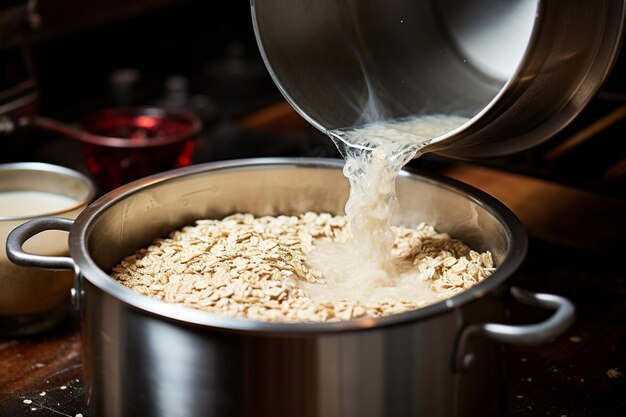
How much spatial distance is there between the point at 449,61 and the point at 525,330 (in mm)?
891

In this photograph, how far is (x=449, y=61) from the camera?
1949mm

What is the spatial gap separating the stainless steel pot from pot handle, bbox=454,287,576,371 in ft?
1.32

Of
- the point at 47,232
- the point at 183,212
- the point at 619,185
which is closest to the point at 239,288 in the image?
the point at 183,212

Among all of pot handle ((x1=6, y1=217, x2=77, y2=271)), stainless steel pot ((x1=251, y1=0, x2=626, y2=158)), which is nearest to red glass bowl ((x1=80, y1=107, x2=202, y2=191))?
stainless steel pot ((x1=251, y1=0, x2=626, y2=158))

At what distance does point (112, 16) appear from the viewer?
3084 millimetres

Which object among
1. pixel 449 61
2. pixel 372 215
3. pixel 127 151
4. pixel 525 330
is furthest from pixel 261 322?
pixel 127 151

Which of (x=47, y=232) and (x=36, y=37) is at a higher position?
(x=36, y=37)

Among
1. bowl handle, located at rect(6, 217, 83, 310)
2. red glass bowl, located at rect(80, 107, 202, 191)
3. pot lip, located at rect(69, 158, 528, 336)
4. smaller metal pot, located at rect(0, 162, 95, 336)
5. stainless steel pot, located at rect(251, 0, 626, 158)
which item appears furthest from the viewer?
red glass bowl, located at rect(80, 107, 202, 191)

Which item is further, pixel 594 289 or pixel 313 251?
pixel 594 289

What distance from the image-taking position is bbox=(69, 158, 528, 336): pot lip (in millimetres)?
1162

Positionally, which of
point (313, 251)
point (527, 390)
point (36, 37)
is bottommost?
point (527, 390)

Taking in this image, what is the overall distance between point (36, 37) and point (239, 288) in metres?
1.67

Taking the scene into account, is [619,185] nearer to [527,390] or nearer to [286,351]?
[527,390]

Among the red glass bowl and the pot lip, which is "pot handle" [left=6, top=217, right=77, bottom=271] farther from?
the red glass bowl
